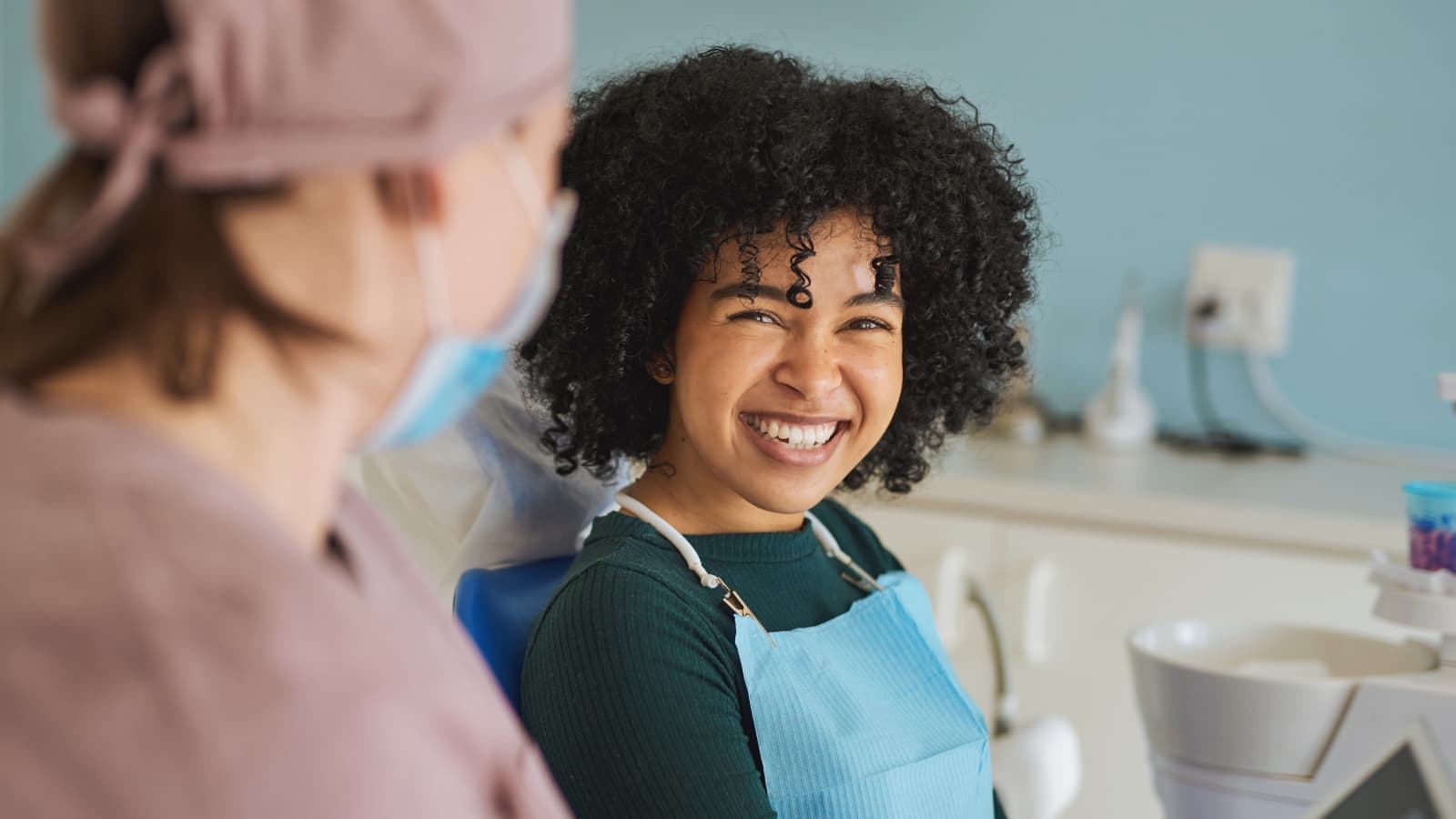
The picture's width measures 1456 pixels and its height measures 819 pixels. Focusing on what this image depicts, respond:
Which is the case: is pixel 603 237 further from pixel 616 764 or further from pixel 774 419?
pixel 616 764

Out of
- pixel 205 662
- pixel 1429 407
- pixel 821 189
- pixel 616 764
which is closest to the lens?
pixel 205 662

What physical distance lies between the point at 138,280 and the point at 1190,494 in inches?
71.7

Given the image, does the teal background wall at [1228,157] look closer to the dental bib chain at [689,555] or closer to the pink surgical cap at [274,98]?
the dental bib chain at [689,555]

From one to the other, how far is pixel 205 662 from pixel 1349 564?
1868 millimetres

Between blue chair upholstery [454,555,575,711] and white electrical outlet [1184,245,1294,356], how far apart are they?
1629mm

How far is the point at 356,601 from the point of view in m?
0.59

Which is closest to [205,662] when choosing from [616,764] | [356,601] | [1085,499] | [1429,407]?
[356,601]

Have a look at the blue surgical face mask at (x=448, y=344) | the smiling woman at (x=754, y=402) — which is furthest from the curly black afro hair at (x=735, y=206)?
the blue surgical face mask at (x=448, y=344)

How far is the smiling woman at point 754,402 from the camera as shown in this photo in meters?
1.10

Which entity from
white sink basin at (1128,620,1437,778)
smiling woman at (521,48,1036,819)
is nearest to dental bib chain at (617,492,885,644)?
smiling woman at (521,48,1036,819)

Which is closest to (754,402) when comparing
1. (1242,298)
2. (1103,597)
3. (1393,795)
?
(1393,795)

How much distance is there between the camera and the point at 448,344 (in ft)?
2.18

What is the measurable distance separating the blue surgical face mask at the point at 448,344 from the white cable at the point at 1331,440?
6.81 ft

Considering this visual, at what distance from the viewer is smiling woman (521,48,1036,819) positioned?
43.4 inches
